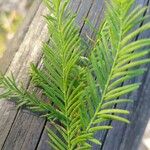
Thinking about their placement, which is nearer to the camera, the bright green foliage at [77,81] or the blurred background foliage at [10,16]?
the bright green foliage at [77,81]

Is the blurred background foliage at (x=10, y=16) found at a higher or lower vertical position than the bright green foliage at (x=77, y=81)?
higher

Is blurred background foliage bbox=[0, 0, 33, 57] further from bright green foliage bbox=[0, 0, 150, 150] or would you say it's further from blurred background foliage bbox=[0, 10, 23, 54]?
bright green foliage bbox=[0, 0, 150, 150]

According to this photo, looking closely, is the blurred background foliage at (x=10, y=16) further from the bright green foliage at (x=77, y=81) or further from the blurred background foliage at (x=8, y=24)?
the bright green foliage at (x=77, y=81)

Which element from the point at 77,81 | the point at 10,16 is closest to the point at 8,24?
the point at 10,16

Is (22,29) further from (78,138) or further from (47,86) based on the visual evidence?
(78,138)

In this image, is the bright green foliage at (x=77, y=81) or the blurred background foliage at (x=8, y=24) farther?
the blurred background foliage at (x=8, y=24)

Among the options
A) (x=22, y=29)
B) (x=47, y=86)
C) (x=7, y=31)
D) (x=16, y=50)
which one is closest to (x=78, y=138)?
(x=47, y=86)

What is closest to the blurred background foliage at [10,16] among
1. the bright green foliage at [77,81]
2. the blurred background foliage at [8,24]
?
the blurred background foliage at [8,24]

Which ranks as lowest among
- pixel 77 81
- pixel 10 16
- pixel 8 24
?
pixel 77 81

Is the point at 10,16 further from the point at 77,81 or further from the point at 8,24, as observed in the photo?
the point at 77,81
